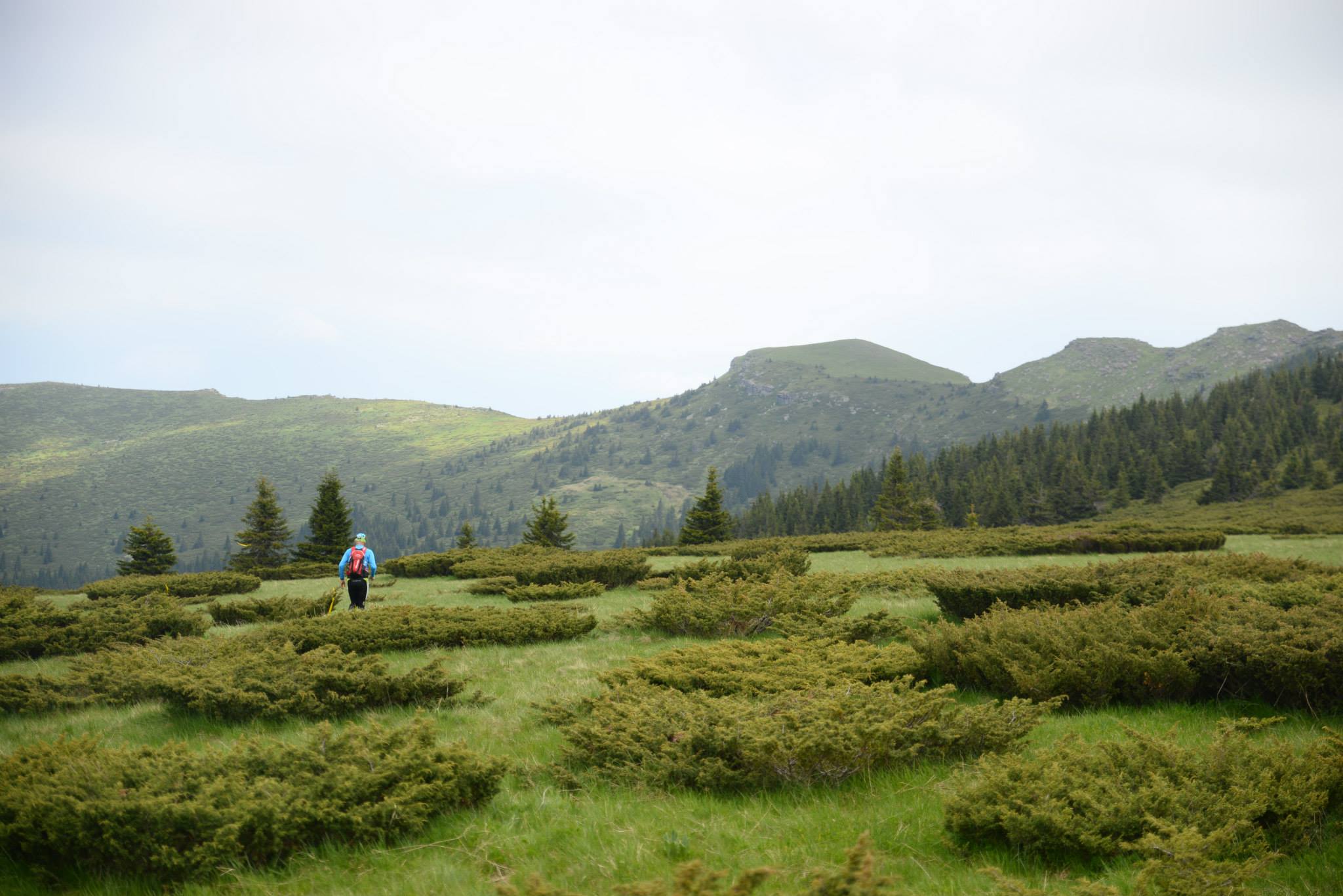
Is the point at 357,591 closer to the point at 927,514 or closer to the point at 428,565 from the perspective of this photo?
the point at 428,565

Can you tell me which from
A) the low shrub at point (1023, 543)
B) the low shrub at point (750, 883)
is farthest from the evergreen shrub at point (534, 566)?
the low shrub at point (750, 883)

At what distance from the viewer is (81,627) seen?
1404cm

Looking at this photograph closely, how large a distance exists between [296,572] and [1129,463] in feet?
353

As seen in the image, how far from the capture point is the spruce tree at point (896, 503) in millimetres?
64625

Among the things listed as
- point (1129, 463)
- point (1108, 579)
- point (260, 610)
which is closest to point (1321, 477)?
point (1129, 463)

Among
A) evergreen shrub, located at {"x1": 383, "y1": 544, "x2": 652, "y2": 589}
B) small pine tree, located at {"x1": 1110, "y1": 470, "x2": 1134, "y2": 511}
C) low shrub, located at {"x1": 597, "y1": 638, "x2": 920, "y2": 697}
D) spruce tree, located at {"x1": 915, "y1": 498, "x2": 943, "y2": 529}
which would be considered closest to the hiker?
evergreen shrub, located at {"x1": 383, "y1": 544, "x2": 652, "y2": 589}

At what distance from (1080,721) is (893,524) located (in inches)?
2289

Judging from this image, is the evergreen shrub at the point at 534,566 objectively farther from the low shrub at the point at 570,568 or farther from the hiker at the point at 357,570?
the hiker at the point at 357,570

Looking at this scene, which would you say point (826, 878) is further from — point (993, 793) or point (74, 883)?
point (74, 883)

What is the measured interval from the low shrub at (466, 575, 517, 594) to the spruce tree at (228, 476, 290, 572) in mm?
35456

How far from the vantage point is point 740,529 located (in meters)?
123

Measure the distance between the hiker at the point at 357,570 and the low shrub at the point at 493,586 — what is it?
18.2 feet

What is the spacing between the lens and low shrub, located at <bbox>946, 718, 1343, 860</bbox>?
4480 mm

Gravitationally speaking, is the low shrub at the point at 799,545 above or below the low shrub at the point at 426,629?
below
